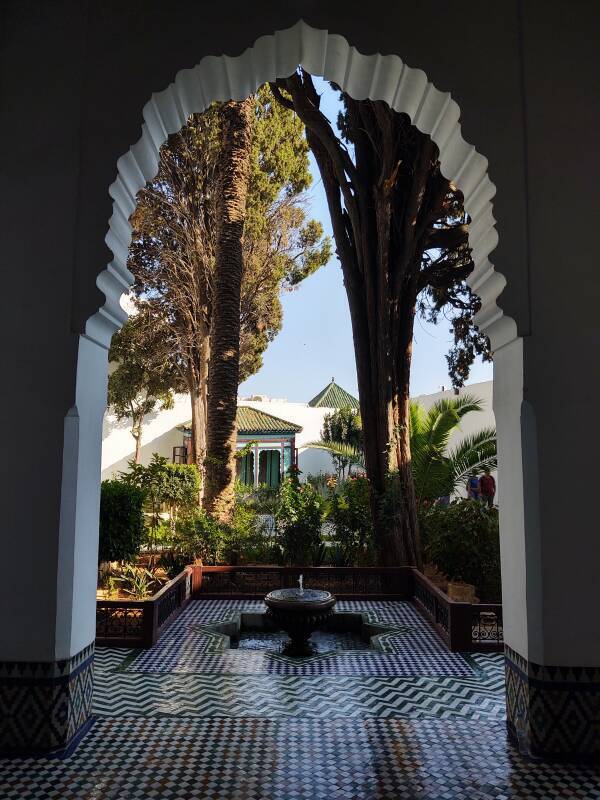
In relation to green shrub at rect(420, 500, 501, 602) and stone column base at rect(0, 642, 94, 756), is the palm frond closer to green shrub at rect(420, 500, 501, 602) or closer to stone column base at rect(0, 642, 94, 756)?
green shrub at rect(420, 500, 501, 602)

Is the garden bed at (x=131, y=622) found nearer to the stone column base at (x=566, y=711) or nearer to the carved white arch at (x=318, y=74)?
the carved white arch at (x=318, y=74)

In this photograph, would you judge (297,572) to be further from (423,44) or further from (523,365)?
(423,44)

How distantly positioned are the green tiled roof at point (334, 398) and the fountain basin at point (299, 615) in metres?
21.4

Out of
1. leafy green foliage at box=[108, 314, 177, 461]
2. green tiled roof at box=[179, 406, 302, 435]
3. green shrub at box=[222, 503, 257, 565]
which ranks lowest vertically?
green shrub at box=[222, 503, 257, 565]

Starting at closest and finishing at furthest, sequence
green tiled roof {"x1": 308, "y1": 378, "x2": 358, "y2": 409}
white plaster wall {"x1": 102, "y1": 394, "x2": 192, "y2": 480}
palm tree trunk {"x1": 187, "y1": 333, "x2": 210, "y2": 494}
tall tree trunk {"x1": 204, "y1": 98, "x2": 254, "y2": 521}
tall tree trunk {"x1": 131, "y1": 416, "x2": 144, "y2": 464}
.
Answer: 1. tall tree trunk {"x1": 204, "y1": 98, "x2": 254, "y2": 521}
2. palm tree trunk {"x1": 187, "y1": 333, "x2": 210, "y2": 494}
3. tall tree trunk {"x1": 131, "y1": 416, "x2": 144, "y2": 464}
4. white plaster wall {"x1": 102, "y1": 394, "x2": 192, "y2": 480}
5. green tiled roof {"x1": 308, "y1": 378, "x2": 358, "y2": 409}

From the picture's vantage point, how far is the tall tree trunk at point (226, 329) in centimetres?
802

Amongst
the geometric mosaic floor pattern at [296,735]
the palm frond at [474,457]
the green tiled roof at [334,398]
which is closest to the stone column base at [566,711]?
the geometric mosaic floor pattern at [296,735]

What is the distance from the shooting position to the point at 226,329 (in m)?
8.38

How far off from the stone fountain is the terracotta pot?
1.39 metres

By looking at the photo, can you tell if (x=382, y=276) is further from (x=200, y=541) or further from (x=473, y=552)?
(x=200, y=541)

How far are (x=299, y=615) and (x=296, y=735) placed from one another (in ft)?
5.90

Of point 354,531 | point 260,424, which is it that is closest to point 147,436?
point 260,424

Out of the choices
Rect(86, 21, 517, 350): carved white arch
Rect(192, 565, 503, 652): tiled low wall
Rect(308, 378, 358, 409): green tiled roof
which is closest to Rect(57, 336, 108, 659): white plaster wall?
Rect(86, 21, 517, 350): carved white arch

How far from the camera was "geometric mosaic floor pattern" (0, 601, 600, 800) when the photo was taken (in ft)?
7.82
